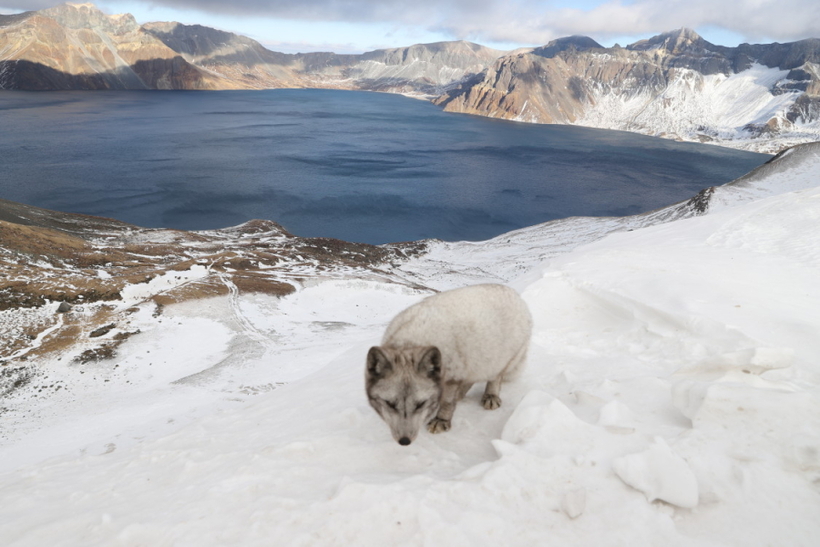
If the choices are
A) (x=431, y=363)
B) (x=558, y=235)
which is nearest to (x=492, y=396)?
(x=431, y=363)

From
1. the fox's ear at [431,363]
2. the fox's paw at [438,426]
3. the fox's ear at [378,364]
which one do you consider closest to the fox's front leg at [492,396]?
the fox's paw at [438,426]

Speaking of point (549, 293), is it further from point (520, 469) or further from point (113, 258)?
point (113, 258)

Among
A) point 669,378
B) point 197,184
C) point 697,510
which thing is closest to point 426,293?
point 669,378

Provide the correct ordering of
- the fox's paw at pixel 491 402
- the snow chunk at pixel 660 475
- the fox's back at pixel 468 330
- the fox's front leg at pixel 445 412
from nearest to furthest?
1. the snow chunk at pixel 660 475
2. the fox's back at pixel 468 330
3. the fox's front leg at pixel 445 412
4. the fox's paw at pixel 491 402

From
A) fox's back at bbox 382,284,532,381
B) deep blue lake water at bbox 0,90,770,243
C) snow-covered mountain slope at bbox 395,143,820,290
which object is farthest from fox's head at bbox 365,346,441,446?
deep blue lake water at bbox 0,90,770,243

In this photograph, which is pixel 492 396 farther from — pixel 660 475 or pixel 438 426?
pixel 660 475

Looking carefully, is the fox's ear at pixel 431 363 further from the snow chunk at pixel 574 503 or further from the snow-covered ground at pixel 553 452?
the snow chunk at pixel 574 503

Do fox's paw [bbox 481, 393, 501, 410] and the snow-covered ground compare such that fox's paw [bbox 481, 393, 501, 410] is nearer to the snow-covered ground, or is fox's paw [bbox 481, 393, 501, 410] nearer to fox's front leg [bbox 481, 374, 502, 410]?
fox's front leg [bbox 481, 374, 502, 410]
